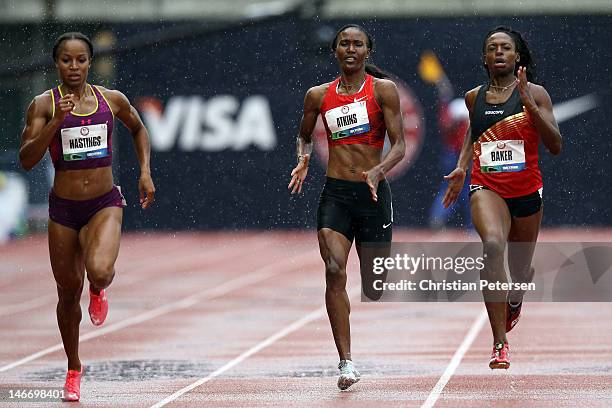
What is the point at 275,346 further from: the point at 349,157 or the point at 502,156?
the point at 502,156

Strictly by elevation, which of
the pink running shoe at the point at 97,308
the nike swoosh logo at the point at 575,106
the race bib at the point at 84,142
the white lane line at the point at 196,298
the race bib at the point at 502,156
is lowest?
the white lane line at the point at 196,298

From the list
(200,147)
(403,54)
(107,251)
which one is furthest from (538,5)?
(107,251)

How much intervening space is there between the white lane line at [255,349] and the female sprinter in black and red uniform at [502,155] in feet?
6.58

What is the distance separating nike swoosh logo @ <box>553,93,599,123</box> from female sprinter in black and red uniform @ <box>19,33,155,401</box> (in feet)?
59.4

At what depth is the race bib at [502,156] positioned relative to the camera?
948 centimetres

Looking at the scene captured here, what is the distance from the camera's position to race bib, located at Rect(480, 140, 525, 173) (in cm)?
948

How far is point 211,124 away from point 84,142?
61.3 ft

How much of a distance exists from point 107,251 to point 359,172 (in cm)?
172

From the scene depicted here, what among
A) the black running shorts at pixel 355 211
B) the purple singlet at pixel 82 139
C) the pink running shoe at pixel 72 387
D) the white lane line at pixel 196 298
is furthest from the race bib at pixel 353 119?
the white lane line at pixel 196 298

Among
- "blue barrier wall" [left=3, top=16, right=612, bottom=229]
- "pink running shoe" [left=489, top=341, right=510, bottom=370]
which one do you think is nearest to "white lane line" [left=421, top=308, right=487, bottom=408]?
"pink running shoe" [left=489, top=341, right=510, bottom=370]

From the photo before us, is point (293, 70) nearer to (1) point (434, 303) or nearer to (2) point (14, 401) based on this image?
(1) point (434, 303)

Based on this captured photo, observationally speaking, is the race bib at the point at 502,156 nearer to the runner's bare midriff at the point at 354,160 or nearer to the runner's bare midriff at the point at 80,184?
the runner's bare midriff at the point at 354,160

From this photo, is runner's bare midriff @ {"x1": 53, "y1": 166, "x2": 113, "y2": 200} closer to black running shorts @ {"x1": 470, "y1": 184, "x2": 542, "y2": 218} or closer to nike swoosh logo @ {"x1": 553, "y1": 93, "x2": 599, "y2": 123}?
black running shorts @ {"x1": 470, "y1": 184, "x2": 542, "y2": 218}

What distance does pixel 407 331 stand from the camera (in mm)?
13797
